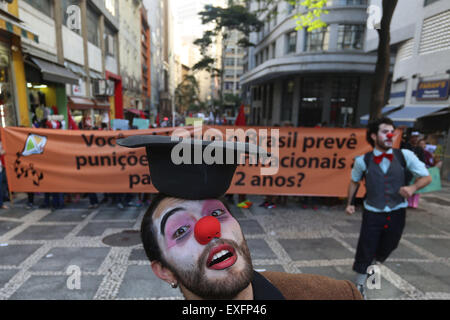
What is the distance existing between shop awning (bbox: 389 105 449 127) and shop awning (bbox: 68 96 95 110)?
1441 centimetres

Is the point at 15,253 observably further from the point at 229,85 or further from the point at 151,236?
the point at 229,85

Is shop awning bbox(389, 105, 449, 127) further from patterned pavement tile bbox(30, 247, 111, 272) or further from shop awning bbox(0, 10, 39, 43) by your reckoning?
shop awning bbox(0, 10, 39, 43)

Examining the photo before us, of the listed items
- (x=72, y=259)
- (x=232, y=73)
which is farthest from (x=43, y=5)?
(x=232, y=73)

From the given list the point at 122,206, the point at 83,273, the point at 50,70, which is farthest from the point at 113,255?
the point at 50,70

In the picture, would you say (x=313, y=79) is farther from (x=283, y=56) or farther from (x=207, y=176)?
(x=207, y=176)

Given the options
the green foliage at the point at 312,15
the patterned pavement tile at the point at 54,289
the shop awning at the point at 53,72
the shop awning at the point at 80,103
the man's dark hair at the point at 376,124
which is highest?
the green foliage at the point at 312,15

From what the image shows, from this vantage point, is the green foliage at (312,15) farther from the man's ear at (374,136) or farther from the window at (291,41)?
the window at (291,41)

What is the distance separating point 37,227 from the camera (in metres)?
5.25

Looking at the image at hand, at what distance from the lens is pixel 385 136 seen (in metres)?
3.02

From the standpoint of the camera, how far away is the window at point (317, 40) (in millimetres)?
23413

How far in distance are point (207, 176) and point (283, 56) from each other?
26.2m

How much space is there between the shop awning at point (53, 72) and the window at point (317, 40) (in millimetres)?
20240

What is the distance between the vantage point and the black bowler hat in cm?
97

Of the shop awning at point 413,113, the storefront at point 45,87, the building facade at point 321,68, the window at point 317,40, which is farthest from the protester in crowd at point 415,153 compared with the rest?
the window at point 317,40
